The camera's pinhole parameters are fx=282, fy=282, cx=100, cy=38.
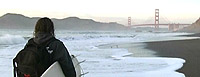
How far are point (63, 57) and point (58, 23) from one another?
8368 cm

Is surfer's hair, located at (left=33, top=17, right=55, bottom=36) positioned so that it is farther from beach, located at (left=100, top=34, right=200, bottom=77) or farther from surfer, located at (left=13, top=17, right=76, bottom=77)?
beach, located at (left=100, top=34, right=200, bottom=77)

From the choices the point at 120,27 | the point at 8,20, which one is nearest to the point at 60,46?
the point at 8,20

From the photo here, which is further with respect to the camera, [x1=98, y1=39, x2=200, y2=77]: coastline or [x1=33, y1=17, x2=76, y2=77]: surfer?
[x1=98, y1=39, x2=200, y2=77]: coastline

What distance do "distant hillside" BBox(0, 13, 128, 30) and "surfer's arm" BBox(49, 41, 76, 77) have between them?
62.5 m

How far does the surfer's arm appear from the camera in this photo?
69.3 inches

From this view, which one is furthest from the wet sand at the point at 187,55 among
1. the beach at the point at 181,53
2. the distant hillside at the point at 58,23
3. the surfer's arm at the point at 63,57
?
the distant hillside at the point at 58,23

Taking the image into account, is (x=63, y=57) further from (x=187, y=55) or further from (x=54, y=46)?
(x=187, y=55)

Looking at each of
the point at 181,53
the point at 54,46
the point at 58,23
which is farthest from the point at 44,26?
the point at 58,23

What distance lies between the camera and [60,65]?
1.83m

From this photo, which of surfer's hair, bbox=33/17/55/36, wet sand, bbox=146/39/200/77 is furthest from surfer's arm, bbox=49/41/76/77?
wet sand, bbox=146/39/200/77

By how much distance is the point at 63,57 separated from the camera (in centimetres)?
178

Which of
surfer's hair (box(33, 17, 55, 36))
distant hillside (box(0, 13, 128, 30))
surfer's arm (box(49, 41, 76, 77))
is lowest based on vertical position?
distant hillside (box(0, 13, 128, 30))

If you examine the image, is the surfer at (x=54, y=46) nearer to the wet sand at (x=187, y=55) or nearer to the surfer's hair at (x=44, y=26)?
the surfer's hair at (x=44, y=26)

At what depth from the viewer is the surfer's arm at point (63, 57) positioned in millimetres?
1760
